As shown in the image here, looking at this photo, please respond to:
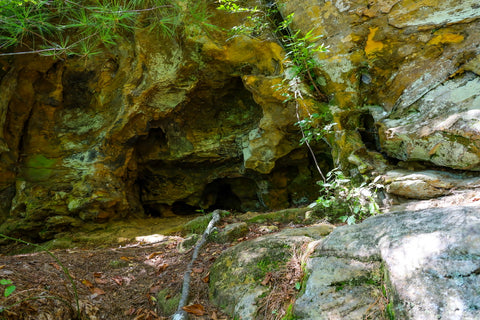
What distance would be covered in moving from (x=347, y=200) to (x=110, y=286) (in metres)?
2.84

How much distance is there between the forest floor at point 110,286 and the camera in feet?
5.94

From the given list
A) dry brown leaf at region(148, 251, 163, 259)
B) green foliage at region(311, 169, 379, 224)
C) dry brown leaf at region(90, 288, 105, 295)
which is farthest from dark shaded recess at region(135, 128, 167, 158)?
dry brown leaf at region(90, 288, 105, 295)

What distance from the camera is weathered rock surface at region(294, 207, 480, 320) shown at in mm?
1122

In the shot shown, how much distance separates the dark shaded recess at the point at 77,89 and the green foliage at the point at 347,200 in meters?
5.57

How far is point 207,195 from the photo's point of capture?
8.32 meters

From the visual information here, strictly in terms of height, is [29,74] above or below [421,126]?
above

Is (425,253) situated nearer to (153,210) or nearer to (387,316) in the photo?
(387,316)

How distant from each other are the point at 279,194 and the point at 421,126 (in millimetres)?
4465

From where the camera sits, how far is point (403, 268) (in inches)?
51.0

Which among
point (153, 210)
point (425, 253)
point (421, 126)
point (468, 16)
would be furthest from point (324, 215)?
point (153, 210)

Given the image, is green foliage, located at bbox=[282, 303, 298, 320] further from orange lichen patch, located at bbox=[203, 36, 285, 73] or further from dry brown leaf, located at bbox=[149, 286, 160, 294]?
orange lichen patch, located at bbox=[203, 36, 285, 73]

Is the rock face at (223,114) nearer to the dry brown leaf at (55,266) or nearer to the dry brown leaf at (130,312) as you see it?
the dry brown leaf at (130,312)

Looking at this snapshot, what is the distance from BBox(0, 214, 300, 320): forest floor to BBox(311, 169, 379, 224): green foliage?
1.08 metres

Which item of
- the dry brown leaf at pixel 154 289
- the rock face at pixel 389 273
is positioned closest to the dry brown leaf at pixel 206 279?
the rock face at pixel 389 273
